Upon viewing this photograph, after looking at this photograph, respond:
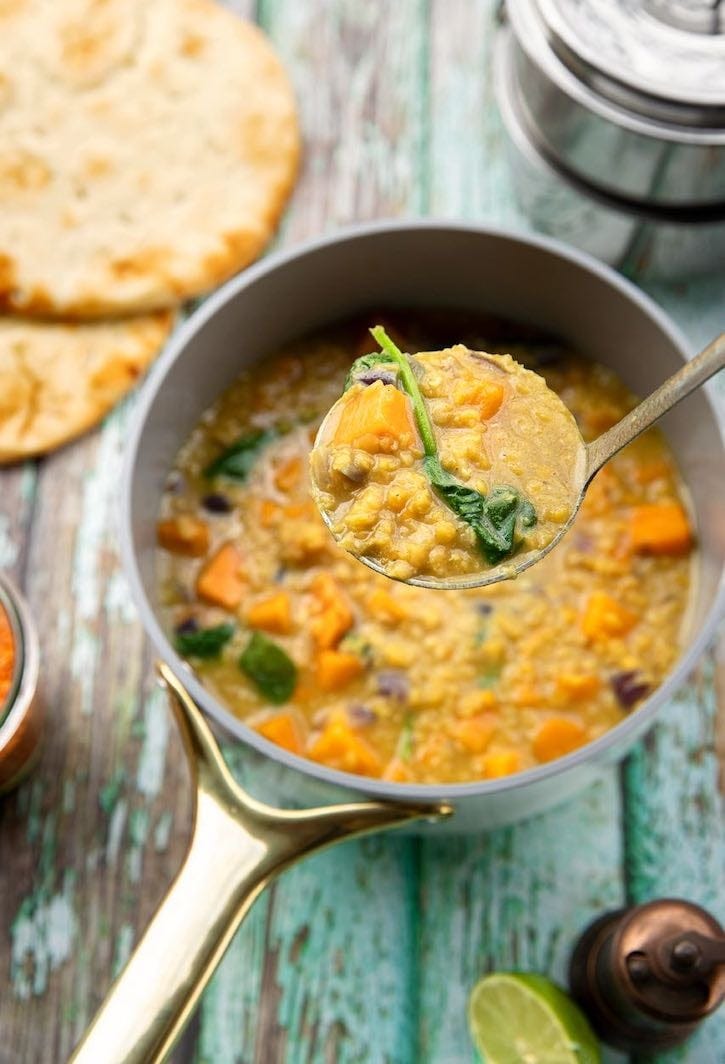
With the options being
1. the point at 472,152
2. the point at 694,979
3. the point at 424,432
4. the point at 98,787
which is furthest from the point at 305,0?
the point at 694,979

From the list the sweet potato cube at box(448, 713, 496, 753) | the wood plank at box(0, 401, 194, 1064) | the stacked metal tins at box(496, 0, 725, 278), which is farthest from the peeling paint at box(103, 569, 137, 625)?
the stacked metal tins at box(496, 0, 725, 278)

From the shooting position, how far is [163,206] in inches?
121

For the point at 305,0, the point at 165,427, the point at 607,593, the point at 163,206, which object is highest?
the point at 305,0

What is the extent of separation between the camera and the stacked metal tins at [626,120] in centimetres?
255

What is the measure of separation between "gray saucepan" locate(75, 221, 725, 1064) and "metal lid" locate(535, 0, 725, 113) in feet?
1.28

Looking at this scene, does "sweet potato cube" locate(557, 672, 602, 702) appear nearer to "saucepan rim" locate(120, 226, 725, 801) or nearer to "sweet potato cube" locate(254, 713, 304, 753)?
"saucepan rim" locate(120, 226, 725, 801)

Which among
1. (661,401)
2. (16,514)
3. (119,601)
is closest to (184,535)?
(119,601)

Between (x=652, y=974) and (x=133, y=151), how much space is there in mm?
2256

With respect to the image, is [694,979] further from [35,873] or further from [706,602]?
[35,873]

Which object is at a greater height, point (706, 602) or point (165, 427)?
point (165, 427)

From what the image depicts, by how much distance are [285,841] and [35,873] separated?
91 cm

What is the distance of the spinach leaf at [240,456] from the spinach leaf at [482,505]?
0.79m

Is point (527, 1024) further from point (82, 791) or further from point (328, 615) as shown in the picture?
point (82, 791)

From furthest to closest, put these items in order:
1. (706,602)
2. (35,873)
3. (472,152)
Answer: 1. (472,152)
2. (35,873)
3. (706,602)
